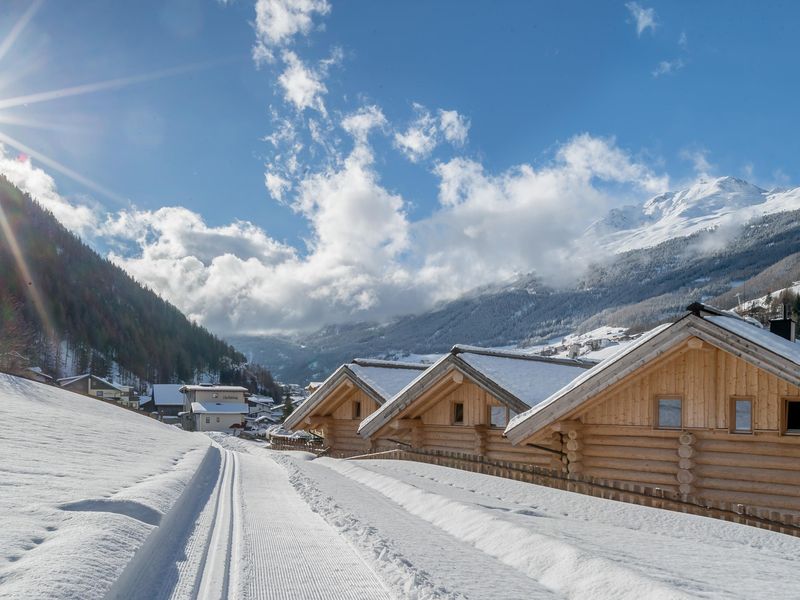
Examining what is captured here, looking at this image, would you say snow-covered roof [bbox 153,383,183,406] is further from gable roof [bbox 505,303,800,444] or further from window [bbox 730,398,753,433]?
window [bbox 730,398,753,433]

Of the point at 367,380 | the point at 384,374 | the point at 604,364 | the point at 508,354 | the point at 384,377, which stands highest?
the point at 508,354

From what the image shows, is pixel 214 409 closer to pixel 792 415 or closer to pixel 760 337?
pixel 792 415

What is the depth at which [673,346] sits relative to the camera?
13344 millimetres

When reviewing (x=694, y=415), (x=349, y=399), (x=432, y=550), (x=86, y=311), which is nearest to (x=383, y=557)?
(x=432, y=550)

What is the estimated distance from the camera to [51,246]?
490 feet

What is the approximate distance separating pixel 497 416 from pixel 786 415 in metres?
9.06

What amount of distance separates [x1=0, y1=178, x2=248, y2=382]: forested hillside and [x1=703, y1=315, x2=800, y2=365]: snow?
122m

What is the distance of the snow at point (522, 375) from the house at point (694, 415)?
3180 mm

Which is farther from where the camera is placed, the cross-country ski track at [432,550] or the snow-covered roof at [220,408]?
the snow-covered roof at [220,408]

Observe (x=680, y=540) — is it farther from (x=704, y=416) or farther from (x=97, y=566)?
(x=97, y=566)

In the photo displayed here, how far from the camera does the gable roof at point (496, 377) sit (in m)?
18.8

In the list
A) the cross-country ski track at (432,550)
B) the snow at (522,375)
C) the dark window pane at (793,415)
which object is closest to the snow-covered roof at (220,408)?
the snow at (522,375)

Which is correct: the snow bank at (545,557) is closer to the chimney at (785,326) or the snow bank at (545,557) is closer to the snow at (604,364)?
the snow at (604,364)

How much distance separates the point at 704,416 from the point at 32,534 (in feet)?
41.7
